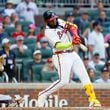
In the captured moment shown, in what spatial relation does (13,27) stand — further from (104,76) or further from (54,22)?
(54,22)

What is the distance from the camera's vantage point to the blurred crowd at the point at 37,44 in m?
17.1

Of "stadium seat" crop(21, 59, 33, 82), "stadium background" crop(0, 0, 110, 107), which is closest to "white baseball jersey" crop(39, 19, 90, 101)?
"stadium background" crop(0, 0, 110, 107)

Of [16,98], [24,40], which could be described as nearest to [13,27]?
[24,40]

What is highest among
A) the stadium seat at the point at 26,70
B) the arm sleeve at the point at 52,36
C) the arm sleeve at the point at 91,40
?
the arm sleeve at the point at 52,36

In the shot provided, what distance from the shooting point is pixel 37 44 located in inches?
744

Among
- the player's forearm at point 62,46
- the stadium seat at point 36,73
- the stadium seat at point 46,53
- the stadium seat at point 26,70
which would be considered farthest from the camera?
the stadium seat at point 46,53

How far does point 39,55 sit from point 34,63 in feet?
0.93

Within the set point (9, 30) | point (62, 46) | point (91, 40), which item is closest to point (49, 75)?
point (91, 40)

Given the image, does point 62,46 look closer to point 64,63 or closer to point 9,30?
point 64,63

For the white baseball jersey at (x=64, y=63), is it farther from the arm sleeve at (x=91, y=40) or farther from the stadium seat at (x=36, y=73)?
the arm sleeve at (x=91, y=40)

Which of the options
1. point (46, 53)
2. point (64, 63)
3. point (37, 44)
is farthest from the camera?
point (37, 44)

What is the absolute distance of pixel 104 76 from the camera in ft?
55.3

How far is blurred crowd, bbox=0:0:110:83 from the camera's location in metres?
17.1

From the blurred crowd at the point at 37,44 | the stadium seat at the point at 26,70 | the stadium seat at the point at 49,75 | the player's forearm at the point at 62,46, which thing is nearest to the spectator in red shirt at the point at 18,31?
the blurred crowd at the point at 37,44
